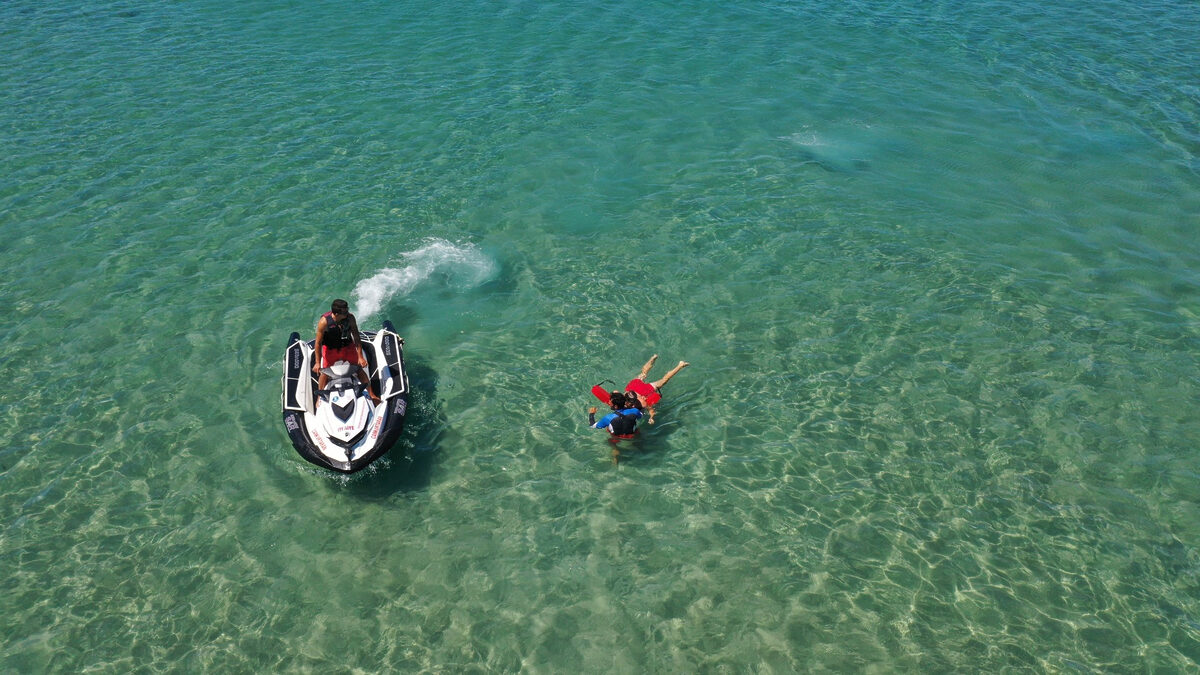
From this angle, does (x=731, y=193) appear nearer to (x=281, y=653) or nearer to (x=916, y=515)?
(x=916, y=515)

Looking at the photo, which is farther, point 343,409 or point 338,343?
point 338,343

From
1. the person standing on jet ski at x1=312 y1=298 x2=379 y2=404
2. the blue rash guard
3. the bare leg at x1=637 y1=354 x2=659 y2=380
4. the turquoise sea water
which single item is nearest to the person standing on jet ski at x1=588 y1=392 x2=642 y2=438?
the blue rash guard

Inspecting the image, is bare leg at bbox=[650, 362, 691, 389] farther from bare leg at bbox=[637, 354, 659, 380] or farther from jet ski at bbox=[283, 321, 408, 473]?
jet ski at bbox=[283, 321, 408, 473]

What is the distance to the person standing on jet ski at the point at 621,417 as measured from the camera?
14578 millimetres

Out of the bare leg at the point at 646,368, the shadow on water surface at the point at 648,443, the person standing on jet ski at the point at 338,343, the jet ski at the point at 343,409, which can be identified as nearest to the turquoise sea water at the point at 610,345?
the shadow on water surface at the point at 648,443

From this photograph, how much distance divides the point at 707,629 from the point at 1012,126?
20.4m

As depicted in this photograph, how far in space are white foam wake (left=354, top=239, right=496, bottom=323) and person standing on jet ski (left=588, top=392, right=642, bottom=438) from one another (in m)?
5.89

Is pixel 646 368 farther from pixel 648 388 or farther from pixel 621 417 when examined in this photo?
pixel 621 417

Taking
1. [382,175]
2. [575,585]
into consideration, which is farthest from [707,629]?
[382,175]

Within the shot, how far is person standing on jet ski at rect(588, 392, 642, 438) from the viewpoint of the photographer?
14578 mm

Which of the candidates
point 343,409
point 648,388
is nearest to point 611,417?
point 648,388

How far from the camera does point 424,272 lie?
63.0 feet

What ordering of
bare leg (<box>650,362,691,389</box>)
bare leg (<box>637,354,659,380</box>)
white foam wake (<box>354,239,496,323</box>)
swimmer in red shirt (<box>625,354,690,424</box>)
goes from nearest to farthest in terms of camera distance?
swimmer in red shirt (<box>625,354,690,424</box>) → bare leg (<box>650,362,691,389</box>) → bare leg (<box>637,354,659,380</box>) → white foam wake (<box>354,239,496,323</box>)

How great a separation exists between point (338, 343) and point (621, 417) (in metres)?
5.49
